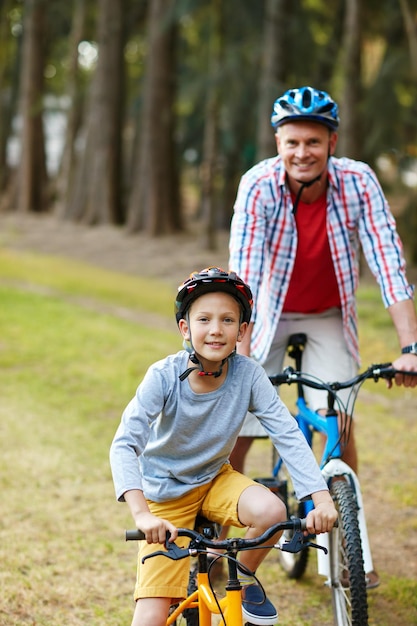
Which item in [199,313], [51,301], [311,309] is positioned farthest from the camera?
[51,301]

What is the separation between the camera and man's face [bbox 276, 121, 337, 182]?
3891 mm

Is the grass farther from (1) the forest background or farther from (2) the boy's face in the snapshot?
(1) the forest background

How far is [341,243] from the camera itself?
4.02 m

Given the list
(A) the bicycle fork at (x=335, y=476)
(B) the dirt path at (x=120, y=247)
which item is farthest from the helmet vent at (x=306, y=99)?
(B) the dirt path at (x=120, y=247)

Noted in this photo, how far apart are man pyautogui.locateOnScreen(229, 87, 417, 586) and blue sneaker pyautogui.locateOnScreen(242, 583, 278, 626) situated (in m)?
1.09

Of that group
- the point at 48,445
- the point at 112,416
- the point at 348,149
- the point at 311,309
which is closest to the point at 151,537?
the point at 311,309

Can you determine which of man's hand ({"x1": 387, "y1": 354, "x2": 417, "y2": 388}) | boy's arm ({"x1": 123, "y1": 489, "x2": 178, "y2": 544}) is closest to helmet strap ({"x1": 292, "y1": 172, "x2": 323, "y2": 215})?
man's hand ({"x1": 387, "y1": 354, "x2": 417, "y2": 388})

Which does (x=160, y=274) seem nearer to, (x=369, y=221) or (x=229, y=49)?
(x=229, y=49)

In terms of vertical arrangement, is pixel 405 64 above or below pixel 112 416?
above

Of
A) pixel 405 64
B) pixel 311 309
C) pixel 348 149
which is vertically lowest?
pixel 311 309

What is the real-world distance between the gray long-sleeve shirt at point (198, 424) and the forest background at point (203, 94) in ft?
24.3

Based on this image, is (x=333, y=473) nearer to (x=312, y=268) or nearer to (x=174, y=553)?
(x=312, y=268)

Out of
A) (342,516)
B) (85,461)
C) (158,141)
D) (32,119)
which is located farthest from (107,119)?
(342,516)

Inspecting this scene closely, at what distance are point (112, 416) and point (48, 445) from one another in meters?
0.96
